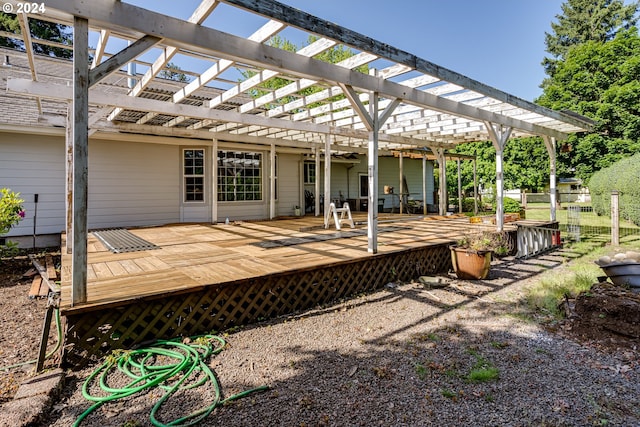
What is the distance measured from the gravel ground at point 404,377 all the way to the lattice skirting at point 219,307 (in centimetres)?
22

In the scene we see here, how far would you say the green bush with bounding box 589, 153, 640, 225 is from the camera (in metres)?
11.1

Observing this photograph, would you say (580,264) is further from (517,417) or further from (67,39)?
(67,39)

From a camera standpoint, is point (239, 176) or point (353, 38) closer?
point (353, 38)

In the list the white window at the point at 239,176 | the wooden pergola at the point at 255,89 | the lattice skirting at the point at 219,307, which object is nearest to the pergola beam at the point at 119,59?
the wooden pergola at the point at 255,89

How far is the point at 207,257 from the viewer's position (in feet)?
16.6

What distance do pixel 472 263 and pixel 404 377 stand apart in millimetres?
3592

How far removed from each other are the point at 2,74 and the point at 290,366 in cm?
831

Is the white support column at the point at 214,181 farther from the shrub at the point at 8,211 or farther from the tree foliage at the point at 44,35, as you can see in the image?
the tree foliage at the point at 44,35

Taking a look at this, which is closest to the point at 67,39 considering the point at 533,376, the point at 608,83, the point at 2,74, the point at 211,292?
the point at 2,74

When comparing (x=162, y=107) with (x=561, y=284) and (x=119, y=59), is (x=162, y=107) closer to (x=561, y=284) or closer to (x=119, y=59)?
(x=119, y=59)

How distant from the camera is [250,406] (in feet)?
7.58

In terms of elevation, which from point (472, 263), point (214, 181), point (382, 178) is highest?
point (382, 178)

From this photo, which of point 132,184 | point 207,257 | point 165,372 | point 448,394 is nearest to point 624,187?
point 448,394

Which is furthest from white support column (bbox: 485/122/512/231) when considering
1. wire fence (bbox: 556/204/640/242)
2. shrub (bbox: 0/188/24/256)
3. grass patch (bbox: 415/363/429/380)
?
shrub (bbox: 0/188/24/256)
